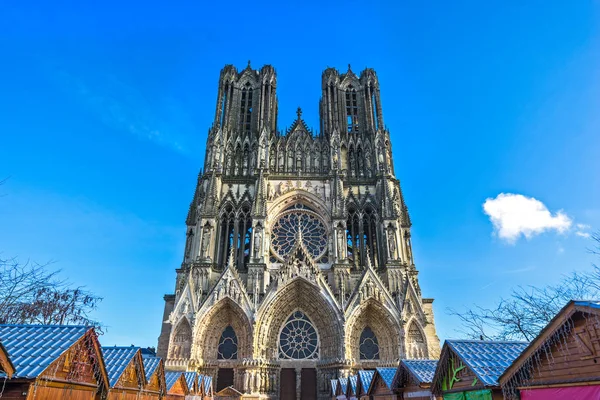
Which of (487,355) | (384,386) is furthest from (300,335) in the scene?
(487,355)

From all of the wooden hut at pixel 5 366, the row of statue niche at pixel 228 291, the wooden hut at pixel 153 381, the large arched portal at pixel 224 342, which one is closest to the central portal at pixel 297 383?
the large arched portal at pixel 224 342

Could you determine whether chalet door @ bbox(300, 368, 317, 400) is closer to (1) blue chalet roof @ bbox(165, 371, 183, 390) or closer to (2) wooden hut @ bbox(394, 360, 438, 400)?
(1) blue chalet roof @ bbox(165, 371, 183, 390)

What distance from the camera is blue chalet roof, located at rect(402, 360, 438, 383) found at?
9.54m

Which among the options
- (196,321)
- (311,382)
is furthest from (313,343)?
(196,321)

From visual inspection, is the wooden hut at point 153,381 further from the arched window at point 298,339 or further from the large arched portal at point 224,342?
the arched window at point 298,339

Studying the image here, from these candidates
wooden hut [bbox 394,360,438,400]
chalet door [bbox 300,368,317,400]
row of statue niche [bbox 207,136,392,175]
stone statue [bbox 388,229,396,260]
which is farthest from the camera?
row of statue niche [bbox 207,136,392,175]

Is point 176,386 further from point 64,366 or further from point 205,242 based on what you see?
point 205,242

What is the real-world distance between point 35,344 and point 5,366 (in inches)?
53.6

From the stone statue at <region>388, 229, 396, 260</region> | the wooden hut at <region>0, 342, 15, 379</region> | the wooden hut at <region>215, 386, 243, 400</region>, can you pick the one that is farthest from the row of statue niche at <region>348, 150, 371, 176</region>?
the wooden hut at <region>0, 342, 15, 379</region>

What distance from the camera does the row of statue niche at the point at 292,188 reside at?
28984 millimetres

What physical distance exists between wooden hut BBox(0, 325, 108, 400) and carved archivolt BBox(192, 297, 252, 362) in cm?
1513

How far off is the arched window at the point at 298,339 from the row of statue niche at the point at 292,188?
28.9ft

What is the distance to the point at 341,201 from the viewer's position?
27875 millimetres

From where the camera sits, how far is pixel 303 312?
25.0 meters
